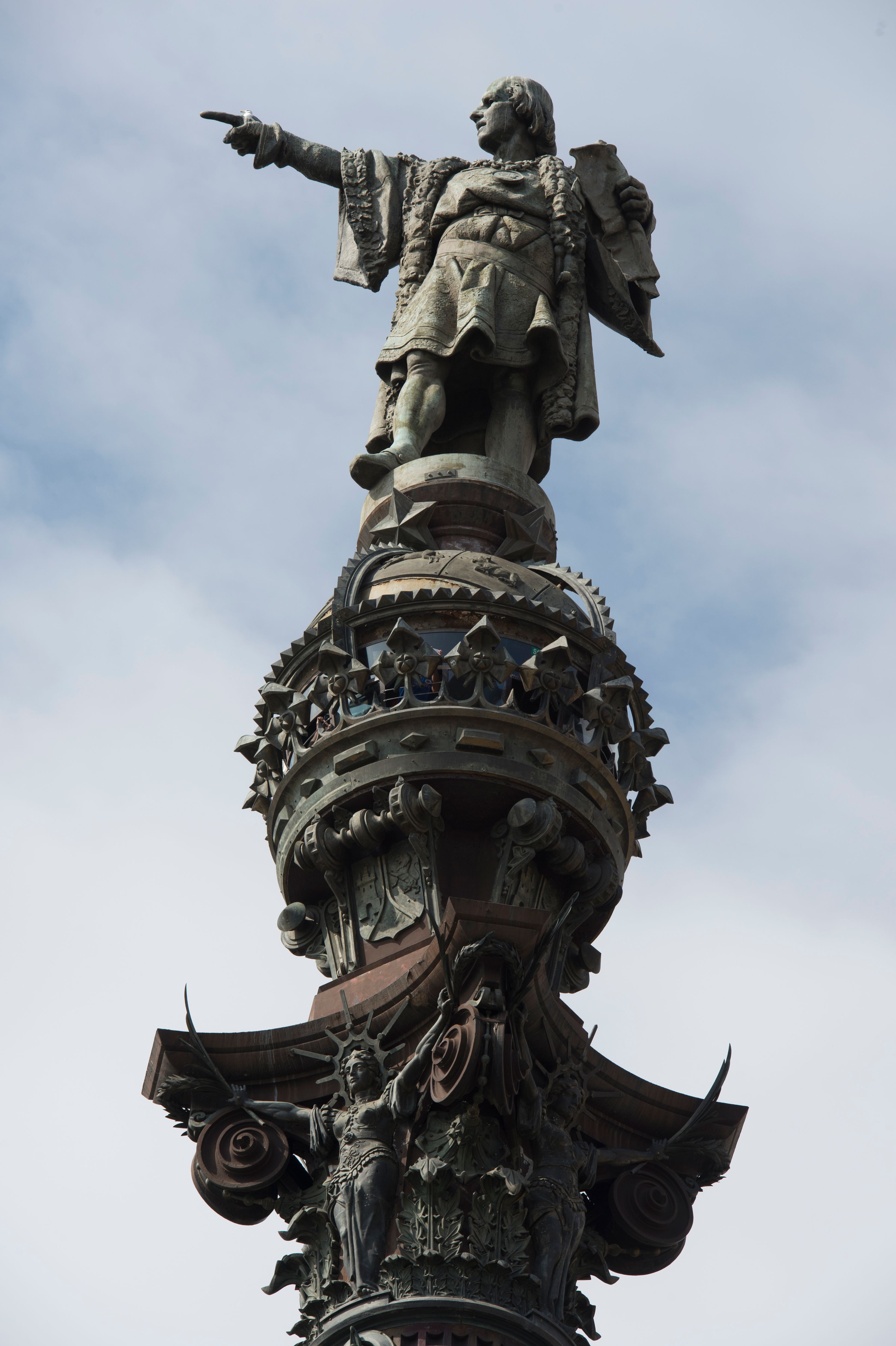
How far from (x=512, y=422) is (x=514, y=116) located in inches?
186

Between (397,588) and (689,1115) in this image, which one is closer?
(689,1115)

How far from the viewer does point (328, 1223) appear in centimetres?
1647

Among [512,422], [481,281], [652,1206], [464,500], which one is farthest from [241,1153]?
[481,281]

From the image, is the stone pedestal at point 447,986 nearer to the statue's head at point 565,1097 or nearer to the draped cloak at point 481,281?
the statue's head at point 565,1097

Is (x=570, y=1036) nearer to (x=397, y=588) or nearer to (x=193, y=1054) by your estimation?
(x=193, y=1054)

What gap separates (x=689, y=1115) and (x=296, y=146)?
46.8 feet

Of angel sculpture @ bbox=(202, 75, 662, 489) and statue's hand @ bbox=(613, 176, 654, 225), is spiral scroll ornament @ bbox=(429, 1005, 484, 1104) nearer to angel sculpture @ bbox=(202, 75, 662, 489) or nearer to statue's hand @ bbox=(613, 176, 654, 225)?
angel sculpture @ bbox=(202, 75, 662, 489)

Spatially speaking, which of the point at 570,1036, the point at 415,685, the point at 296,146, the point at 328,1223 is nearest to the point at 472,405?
the point at 296,146

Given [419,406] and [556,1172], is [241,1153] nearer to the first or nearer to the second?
[556,1172]

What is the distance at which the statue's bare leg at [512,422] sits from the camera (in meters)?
23.9

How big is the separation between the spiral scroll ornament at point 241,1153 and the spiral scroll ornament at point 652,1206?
298 cm

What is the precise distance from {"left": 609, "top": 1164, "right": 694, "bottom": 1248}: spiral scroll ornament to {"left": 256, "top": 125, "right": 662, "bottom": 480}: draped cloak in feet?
31.8

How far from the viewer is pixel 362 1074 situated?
55.4 ft

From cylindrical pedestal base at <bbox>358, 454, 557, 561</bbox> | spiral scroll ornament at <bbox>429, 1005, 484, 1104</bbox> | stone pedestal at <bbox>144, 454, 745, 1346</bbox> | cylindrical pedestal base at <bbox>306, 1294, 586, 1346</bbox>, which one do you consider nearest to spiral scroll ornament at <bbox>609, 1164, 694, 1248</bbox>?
stone pedestal at <bbox>144, 454, 745, 1346</bbox>
